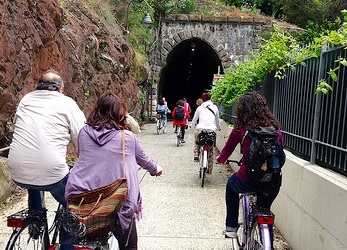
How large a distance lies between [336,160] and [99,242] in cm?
243

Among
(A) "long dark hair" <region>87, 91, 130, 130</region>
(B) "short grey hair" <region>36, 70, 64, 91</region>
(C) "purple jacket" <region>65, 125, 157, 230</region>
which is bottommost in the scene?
(C) "purple jacket" <region>65, 125, 157, 230</region>

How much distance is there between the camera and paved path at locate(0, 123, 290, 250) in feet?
17.0

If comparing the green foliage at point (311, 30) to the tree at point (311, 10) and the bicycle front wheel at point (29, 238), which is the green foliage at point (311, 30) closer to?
the tree at point (311, 10)

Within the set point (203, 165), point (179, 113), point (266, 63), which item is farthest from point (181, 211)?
point (179, 113)

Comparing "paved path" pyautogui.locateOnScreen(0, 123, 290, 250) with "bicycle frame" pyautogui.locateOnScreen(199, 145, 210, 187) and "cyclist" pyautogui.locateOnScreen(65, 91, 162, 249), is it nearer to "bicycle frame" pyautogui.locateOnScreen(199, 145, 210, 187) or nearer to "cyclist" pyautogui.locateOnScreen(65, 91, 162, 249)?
"bicycle frame" pyautogui.locateOnScreen(199, 145, 210, 187)

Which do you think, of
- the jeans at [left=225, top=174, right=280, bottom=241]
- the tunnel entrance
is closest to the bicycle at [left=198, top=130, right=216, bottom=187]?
the jeans at [left=225, top=174, right=280, bottom=241]

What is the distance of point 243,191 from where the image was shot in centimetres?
400

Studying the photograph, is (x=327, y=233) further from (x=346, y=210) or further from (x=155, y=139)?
(x=155, y=139)

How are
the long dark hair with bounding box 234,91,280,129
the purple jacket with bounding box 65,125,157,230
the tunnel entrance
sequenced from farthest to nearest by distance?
the tunnel entrance < the long dark hair with bounding box 234,91,280,129 < the purple jacket with bounding box 65,125,157,230

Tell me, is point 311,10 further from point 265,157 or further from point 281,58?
point 265,157

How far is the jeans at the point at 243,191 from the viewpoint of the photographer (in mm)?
3871

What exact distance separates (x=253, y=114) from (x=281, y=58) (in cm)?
279

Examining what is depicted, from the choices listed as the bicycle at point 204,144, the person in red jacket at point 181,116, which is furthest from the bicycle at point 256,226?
the person in red jacket at point 181,116

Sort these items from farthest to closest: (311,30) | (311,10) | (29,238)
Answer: (311,10), (311,30), (29,238)
